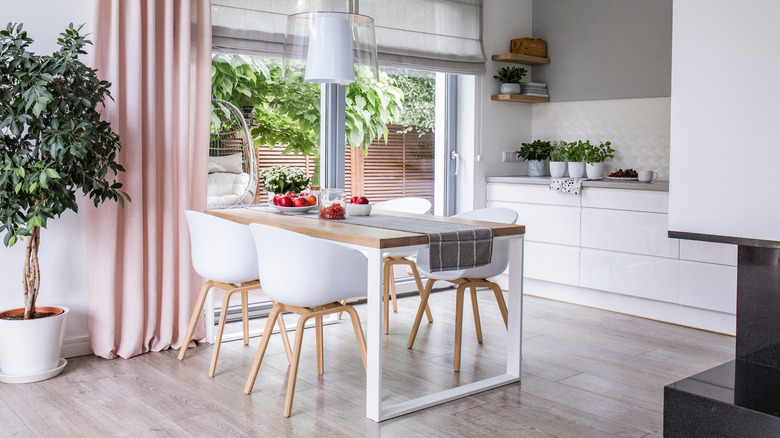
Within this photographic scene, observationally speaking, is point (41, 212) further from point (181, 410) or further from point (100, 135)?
point (181, 410)

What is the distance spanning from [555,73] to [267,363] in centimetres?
343

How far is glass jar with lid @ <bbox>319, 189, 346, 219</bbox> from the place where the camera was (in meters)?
3.52

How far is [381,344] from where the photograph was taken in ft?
9.22

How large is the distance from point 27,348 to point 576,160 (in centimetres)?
377

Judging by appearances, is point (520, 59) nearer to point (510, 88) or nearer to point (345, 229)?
point (510, 88)

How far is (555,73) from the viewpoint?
5.74 m

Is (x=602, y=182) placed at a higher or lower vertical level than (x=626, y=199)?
higher

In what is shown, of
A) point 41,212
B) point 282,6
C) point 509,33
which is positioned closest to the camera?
point 41,212

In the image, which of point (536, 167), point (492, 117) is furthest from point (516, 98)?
point (536, 167)

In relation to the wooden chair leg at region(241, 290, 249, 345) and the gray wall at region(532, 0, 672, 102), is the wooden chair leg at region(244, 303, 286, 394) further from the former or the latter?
the gray wall at region(532, 0, 672, 102)

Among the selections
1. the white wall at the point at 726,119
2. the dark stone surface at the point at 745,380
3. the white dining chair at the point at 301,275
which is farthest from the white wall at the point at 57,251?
the dark stone surface at the point at 745,380

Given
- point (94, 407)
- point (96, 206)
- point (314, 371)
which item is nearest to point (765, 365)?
point (314, 371)

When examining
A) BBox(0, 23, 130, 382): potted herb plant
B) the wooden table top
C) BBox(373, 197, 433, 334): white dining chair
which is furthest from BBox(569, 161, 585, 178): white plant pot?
BBox(0, 23, 130, 382): potted herb plant

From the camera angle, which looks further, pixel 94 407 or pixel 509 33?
pixel 509 33
